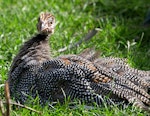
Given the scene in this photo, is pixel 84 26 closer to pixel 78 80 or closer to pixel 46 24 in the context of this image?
pixel 46 24

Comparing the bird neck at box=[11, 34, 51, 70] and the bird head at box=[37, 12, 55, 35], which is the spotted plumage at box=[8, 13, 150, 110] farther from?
the bird head at box=[37, 12, 55, 35]

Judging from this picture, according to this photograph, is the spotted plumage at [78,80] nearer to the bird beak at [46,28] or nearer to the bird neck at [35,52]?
the bird neck at [35,52]

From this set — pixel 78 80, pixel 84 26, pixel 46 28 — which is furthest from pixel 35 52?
pixel 84 26

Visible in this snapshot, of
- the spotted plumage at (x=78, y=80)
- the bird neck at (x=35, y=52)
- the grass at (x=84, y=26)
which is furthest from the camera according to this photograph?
the grass at (x=84, y=26)

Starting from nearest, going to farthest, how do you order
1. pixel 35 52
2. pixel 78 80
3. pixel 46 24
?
pixel 78 80 → pixel 35 52 → pixel 46 24

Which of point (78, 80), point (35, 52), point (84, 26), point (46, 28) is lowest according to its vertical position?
point (78, 80)

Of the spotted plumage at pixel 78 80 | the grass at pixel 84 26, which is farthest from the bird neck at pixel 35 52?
the grass at pixel 84 26
